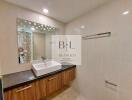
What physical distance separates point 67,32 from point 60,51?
682mm

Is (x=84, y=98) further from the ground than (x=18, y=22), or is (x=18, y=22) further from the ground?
(x=18, y=22)

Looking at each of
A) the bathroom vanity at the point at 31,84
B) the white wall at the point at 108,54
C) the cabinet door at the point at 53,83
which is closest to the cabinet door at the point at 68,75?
the bathroom vanity at the point at 31,84

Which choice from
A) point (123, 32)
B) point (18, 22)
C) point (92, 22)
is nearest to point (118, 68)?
point (123, 32)

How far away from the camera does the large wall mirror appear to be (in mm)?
1921

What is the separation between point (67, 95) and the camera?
2.42 meters

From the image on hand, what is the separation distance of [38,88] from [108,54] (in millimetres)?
1514

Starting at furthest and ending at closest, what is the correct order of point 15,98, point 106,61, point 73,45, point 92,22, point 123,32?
point 73,45, point 92,22, point 106,61, point 123,32, point 15,98

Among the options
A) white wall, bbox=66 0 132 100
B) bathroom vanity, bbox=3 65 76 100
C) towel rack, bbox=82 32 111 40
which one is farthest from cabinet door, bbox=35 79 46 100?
towel rack, bbox=82 32 111 40

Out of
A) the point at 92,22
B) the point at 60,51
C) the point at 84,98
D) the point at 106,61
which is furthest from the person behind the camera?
the point at 60,51

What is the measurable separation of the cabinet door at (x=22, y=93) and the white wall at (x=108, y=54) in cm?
134

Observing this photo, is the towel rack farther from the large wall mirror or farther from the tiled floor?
the tiled floor

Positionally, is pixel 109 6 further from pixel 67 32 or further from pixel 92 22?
pixel 67 32

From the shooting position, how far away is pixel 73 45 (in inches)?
103


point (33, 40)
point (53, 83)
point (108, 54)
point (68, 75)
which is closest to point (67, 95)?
point (68, 75)
